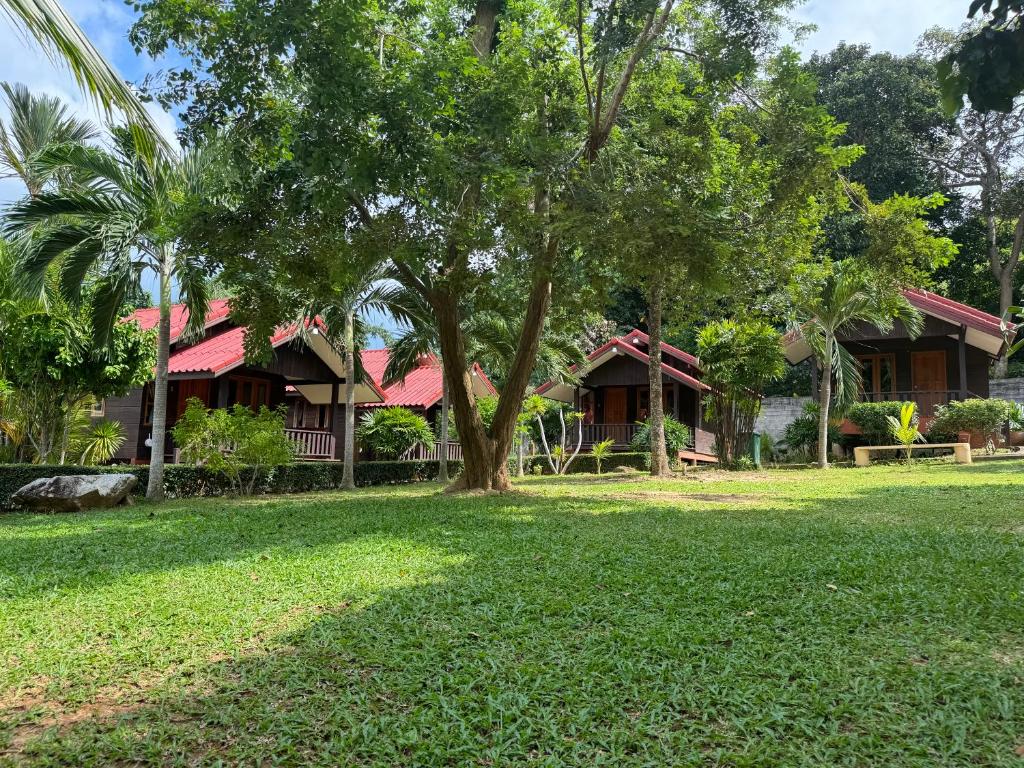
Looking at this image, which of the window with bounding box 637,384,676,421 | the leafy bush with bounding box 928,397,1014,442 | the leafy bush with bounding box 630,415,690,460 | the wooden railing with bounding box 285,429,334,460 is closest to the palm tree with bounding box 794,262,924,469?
the leafy bush with bounding box 928,397,1014,442

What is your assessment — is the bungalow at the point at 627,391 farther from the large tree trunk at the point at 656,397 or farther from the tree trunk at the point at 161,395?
the tree trunk at the point at 161,395

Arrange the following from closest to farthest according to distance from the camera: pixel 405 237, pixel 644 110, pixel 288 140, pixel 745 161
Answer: pixel 288 140, pixel 405 237, pixel 745 161, pixel 644 110

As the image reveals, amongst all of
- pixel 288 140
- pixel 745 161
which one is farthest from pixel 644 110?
pixel 288 140

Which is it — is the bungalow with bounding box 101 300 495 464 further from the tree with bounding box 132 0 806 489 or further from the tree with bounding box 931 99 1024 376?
the tree with bounding box 931 99 1024 376

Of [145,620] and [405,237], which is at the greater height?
[405,237]

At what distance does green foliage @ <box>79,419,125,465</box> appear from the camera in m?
17.6

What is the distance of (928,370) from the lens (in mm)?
24281

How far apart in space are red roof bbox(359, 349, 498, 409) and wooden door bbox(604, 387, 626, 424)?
15.3 ft

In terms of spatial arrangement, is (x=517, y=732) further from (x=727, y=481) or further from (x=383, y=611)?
(x=727, y=481)

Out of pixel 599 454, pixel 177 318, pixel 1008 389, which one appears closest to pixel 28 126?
pixel 177 318

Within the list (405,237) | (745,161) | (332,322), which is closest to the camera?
(405,237)

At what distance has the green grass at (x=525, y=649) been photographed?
9.34ft

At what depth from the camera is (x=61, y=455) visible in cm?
1532

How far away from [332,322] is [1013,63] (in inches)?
627
